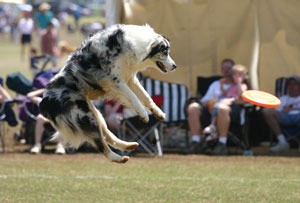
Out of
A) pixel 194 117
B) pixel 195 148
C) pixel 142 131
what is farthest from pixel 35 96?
pixel 195 148

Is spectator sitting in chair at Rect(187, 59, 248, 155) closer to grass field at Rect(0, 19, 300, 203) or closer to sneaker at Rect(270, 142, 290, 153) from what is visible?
grass field at Rect(0, 19, 300, 203)

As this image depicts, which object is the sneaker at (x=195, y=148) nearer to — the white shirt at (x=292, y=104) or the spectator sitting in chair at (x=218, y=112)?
the spectator sitting in chair at (x=218, y=112)

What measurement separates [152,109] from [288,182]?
2067 mm

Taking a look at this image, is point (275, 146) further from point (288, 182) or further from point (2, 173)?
point (2, 173)

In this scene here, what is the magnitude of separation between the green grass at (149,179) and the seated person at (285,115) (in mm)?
645

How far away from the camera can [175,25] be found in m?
12.5

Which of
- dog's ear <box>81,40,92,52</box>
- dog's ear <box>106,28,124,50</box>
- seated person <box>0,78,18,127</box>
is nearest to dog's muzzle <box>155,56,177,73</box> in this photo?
dog's ear <box>106,28,124,50</box>

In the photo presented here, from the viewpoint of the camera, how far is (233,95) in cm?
1151

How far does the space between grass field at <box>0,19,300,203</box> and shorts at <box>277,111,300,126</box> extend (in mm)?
756

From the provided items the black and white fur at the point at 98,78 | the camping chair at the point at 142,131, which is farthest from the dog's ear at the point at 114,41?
the camping chair at the point at 142,131

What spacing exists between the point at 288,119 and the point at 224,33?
1789 mm

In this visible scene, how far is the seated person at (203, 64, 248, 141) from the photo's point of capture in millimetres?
11352

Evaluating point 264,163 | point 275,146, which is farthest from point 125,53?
point 275,146

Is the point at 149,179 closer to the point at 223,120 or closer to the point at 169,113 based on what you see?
the point at 223,120
